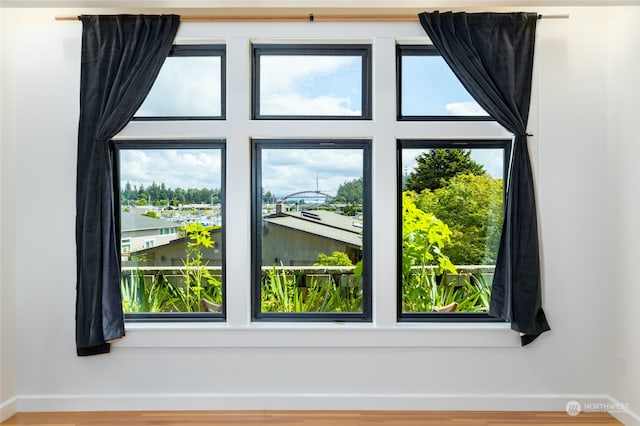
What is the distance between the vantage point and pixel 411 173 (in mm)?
2807

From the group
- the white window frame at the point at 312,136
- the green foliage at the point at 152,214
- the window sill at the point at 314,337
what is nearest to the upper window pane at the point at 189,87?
the white window frame at the point at 312,136

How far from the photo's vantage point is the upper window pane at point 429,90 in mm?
2793

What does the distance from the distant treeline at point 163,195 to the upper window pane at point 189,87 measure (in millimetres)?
471

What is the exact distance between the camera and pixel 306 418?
2584 millimetres

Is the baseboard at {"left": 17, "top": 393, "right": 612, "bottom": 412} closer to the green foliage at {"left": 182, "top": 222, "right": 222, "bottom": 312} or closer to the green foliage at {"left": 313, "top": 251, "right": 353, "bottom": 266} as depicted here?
the green foliage at {"left": 182, "top": 222, "right": 222, "bottom": 312}

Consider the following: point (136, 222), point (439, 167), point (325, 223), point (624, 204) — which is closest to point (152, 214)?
point (136, 222)

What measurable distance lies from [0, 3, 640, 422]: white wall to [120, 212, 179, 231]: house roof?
0.31 meters

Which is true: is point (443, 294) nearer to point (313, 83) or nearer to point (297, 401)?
point (297, 401)

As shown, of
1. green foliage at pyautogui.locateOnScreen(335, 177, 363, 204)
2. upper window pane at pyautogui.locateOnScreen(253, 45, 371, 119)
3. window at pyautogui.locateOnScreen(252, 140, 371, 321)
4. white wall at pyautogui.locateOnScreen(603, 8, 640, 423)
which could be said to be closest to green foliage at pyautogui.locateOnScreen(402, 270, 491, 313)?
window at pyautogui.locateOnScreen(252, 140, 371, 321)

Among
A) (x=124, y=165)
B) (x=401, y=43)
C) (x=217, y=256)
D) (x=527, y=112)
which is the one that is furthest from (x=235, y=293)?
(x=527, y=112)

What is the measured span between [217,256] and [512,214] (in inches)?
75.8

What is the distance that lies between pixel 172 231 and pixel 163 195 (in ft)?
0.82

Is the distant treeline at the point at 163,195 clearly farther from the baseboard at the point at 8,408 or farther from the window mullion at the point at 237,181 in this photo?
the baseboard at the point at 8,408

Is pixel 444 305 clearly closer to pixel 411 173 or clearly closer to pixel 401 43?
pixel 411 173
